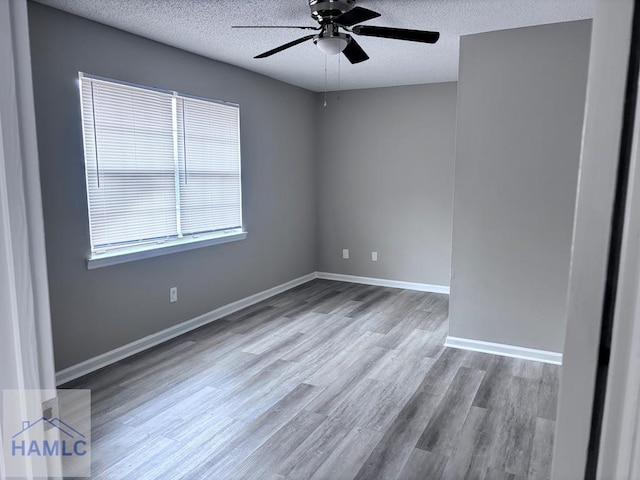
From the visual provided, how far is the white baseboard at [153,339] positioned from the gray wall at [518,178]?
7.50 ft

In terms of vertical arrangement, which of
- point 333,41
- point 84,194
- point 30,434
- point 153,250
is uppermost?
point 333,41

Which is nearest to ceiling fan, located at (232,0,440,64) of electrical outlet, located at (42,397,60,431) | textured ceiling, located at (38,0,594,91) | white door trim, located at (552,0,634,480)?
textured ceiling, located at (38,0,594,91)

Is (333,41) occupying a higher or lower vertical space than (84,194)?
higher

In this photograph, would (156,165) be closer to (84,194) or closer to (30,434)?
(84,194)

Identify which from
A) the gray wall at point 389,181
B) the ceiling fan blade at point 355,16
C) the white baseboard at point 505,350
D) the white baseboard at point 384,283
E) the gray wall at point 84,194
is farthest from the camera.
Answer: the white baseboard at point 384,283

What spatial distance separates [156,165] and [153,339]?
147 centimetres

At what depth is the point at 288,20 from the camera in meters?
3.10

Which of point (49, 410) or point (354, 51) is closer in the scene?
point (49, 410)

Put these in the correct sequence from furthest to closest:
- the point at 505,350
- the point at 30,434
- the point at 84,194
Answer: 1. the point at 505,350
2. the point at 84,194
3. the point at 30,434

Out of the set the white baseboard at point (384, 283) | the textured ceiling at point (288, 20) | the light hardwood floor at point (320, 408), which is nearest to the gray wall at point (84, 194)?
the textured ceiling at point (288, 20)

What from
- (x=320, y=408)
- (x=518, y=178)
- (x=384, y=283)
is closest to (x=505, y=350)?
(x=518, y=178)

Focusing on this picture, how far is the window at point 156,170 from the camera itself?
10.4 feet

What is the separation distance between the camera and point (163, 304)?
150 inches

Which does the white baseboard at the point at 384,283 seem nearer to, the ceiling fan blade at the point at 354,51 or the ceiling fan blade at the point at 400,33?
the ceiling fan blade at the point at 354,51
